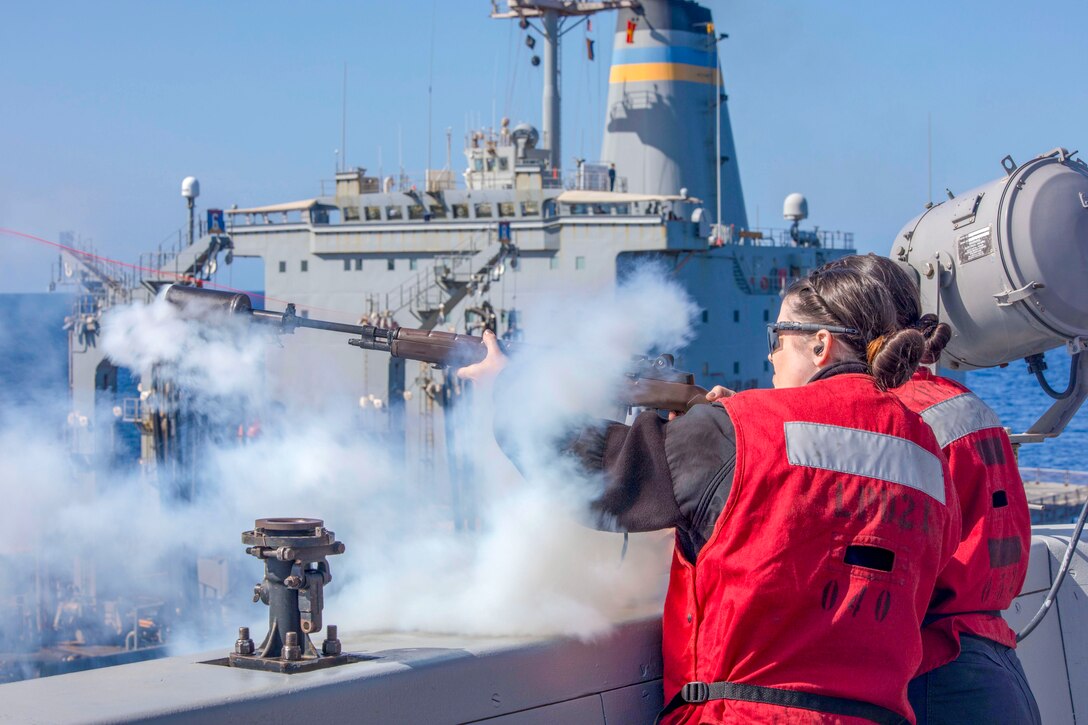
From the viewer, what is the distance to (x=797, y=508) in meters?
2.68

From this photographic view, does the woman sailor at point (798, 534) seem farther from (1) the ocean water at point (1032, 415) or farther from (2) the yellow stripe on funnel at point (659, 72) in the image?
(2) the yellow stripe on funnel at point (659, 72)

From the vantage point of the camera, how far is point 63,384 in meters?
69.5

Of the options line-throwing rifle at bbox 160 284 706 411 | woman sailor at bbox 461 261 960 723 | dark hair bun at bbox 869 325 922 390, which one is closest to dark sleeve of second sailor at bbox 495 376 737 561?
woman sailor at bbox 461 261 960 723

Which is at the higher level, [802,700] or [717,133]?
[717,133]

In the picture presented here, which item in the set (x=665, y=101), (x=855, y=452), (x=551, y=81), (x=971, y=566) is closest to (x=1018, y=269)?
(x=971, y=566)

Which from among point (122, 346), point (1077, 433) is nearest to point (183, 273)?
point (122, 346)

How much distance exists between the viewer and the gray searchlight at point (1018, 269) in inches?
205

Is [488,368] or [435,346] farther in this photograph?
[435,346]

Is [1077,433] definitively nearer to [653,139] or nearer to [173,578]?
[653,139]

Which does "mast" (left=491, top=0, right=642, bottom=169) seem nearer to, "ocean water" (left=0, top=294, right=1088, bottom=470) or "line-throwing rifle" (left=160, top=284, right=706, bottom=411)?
"ocean water" (left=0, top=294, right=1088, bottom=470)

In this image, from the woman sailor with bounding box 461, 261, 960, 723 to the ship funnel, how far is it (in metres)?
35.4

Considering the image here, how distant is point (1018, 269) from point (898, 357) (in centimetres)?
257

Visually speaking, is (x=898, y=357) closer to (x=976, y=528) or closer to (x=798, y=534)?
(x=798, y=534)

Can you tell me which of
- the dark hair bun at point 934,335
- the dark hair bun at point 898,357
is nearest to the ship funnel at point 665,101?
the dark hair bun at point 934,335
